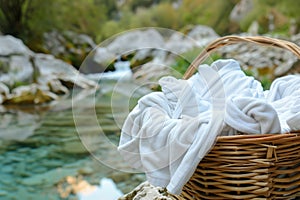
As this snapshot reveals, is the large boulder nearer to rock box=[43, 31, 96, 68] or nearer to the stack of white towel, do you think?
rock box=[43, 31, 96, 68]

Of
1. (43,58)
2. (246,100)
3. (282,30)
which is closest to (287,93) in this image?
(246,100)

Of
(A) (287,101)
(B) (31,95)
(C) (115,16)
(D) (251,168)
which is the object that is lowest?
(B) (31,95)

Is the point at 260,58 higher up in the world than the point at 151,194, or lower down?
higher up

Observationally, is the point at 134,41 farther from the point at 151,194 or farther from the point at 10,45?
the point at 10,45

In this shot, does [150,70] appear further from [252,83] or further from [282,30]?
[282,30]

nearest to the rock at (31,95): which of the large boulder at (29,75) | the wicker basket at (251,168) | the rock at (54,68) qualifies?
the large boulder at (29,75)

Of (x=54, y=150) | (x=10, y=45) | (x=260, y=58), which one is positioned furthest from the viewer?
(x=10, y=45)

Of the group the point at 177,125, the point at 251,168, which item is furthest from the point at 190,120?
the point at 251,168

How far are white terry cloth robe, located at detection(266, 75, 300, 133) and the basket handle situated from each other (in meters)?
0.10

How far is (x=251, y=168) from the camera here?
729 millimetres

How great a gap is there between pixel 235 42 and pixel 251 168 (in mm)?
341

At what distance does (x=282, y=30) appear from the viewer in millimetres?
2959

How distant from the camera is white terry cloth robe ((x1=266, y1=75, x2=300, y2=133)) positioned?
76 cm

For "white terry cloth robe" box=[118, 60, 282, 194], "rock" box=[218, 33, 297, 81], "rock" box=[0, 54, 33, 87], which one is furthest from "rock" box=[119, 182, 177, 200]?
"rock" box=[0, 54, 33, 87]
